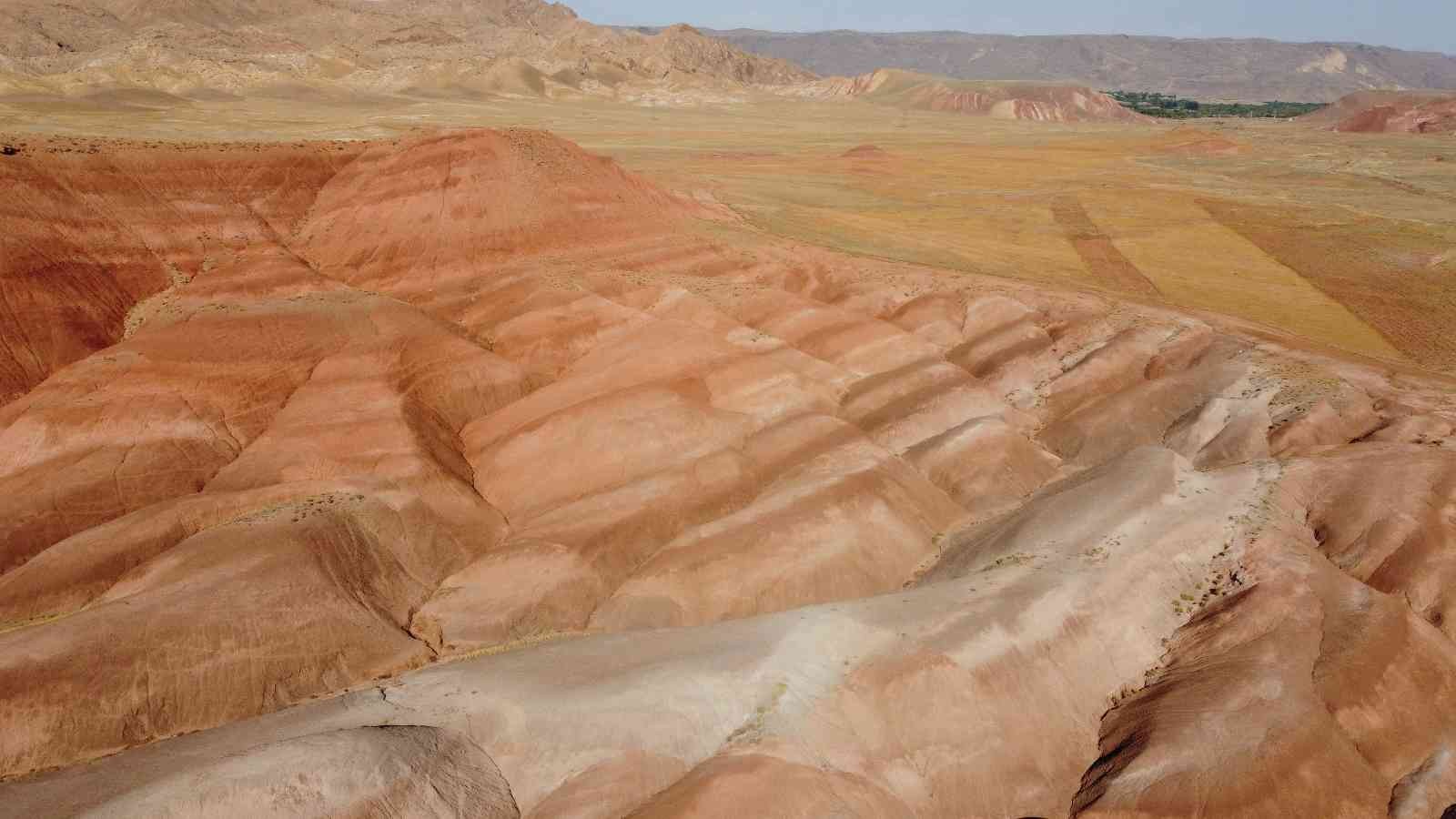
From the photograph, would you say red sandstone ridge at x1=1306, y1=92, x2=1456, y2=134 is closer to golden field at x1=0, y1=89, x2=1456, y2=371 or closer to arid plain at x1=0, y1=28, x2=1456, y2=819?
golden field at x1=0, y1=89, x2=1456, y2=371

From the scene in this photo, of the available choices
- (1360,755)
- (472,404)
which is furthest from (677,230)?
(1360,755)

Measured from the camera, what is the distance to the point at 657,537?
30.6 metres

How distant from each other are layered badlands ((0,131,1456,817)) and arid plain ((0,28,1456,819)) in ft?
0.53

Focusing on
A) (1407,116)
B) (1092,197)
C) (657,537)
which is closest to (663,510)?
(657,537)

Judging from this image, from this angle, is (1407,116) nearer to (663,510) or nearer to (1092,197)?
(1092,197)

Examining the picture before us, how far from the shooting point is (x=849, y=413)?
3844 centimetres

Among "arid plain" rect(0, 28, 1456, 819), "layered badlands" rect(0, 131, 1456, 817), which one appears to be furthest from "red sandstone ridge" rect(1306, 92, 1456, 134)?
"layered badlands" rect(0, 131, 1456, 817)

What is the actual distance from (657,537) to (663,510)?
4.23 ft

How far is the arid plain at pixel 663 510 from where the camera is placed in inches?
786

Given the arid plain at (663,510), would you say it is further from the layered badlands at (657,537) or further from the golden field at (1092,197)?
the golden field at (1092,197)

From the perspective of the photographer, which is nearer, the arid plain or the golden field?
the arid plain

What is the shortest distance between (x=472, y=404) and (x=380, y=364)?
454 centimetres

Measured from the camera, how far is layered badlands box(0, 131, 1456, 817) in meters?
19.8

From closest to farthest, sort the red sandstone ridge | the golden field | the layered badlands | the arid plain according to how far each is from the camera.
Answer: the layered badlands, the arid plain, the golden field, the red sandstone ridge
